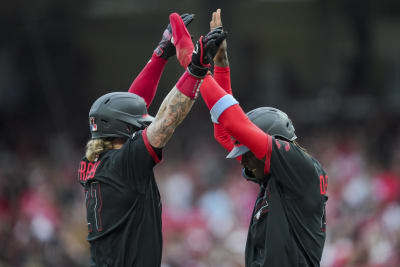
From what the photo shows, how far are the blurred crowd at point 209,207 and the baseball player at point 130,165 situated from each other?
4177 mm

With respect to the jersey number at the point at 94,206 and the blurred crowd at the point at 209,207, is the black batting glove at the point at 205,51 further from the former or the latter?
the blurred crowd at the point at 209,207

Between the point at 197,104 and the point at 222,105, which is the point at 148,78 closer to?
the point at 222,105

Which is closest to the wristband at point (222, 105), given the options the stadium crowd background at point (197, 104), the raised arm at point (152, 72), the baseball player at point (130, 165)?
the baseball player at point (130, 165)

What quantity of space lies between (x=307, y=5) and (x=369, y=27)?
1.19 metres

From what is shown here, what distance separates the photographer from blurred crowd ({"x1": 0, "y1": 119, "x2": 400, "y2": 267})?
8570 mm

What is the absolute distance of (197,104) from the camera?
1414 centimetres

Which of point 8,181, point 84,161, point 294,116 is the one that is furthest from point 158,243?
point 294,116

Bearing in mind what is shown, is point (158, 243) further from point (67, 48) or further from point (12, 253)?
point (67, 48)

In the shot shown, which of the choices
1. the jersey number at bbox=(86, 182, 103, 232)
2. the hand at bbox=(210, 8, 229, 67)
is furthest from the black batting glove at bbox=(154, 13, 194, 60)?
the jersey number at bbox=(86, 182, 103, 232)

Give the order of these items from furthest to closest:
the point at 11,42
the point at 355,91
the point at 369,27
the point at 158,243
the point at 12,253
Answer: the point at 11,42 → the point at 355,91 → the point at 369,27 → the point at 12,253 → the point at 158,243

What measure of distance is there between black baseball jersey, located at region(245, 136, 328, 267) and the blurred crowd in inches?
150

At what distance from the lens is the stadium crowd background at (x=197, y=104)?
1041 centimetres

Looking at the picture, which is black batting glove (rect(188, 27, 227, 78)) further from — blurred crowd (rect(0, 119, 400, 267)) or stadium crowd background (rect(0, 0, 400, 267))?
stadium crowd background (rect(0, 0, 400, 267))

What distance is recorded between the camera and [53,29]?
13672mm
